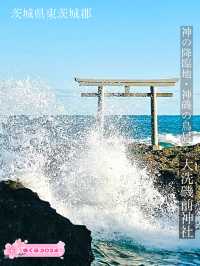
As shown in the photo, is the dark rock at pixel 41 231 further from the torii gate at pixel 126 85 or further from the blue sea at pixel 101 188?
the torii gate at pixel 126 85

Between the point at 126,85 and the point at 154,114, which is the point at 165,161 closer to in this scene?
the point at 126,85

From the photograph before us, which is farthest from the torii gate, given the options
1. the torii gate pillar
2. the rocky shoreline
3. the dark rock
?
the dark rock

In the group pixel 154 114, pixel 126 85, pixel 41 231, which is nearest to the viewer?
pixel 41 231

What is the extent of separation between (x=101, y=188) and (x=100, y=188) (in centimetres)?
2

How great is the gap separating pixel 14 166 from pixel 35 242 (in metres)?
3.16

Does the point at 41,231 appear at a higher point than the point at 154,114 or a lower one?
lower

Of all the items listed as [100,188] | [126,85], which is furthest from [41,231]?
[126,85]

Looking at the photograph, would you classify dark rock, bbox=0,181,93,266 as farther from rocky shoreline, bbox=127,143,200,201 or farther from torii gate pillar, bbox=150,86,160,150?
torii gate pillar, bbox=150,86,160,150

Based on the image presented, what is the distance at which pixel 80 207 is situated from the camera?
9.40 metres

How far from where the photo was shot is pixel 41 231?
654 cm

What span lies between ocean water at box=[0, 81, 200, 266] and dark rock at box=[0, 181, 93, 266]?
2.87 ft

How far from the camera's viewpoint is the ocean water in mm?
8117

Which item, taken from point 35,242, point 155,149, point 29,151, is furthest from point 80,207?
point 155,149

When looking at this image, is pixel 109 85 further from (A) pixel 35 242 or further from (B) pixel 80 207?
(A) pixel 35 242
